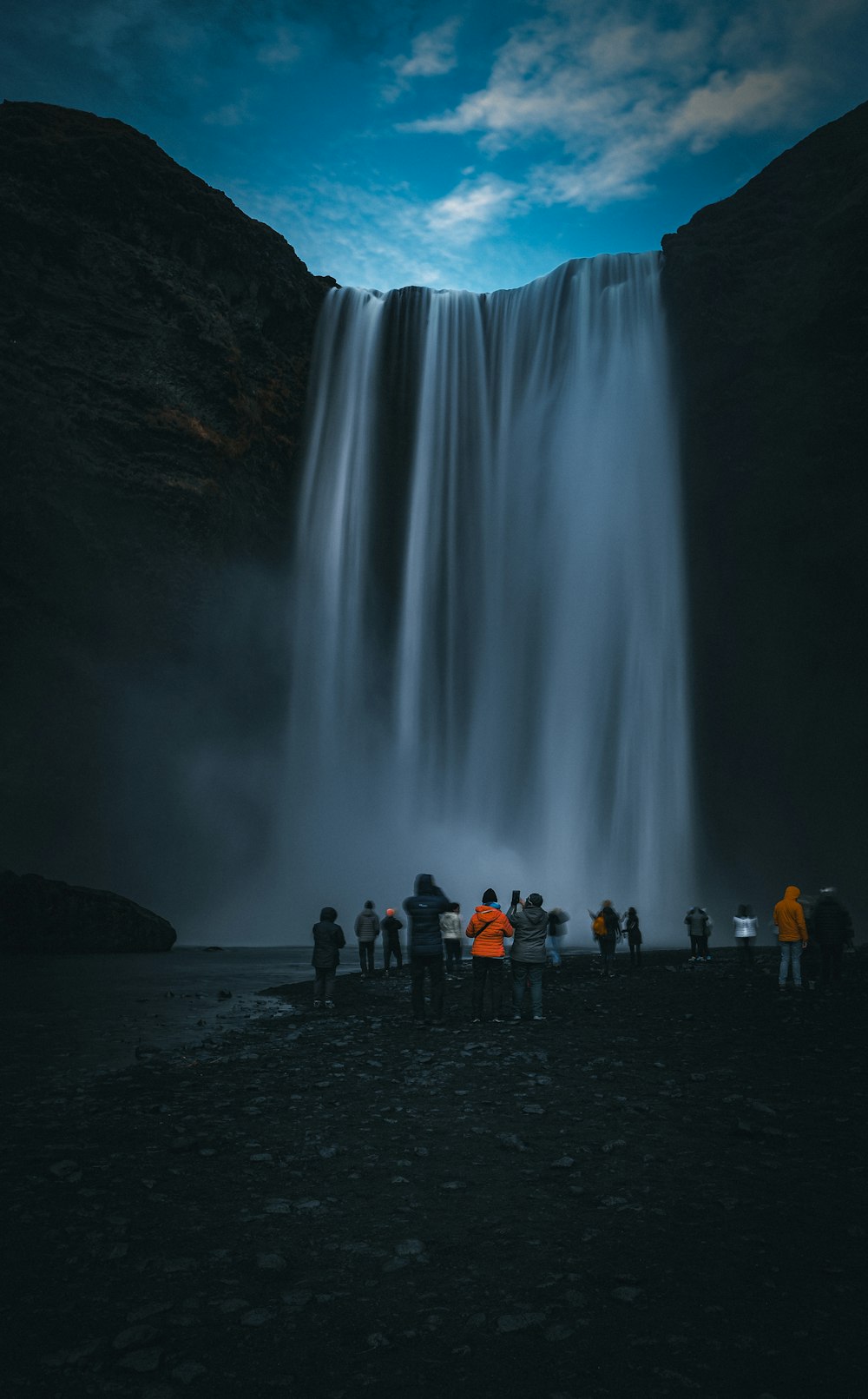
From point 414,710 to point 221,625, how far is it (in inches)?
406

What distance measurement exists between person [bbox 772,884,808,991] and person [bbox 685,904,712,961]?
5076 mm

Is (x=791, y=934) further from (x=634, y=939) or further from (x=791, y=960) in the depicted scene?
(x=634, y=939)

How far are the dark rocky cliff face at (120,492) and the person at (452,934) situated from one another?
18813 mm

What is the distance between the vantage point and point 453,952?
18.3 m

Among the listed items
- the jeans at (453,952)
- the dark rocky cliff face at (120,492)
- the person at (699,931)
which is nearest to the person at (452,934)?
the jeans at (453,952)

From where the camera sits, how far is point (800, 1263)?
12.4 feet

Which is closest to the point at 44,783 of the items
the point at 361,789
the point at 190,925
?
the point at 190,925

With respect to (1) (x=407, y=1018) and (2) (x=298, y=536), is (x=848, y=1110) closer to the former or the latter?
(1) (x=407, y=1018)

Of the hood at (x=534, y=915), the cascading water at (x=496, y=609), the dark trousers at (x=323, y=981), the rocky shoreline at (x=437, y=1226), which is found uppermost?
the cascading water at (x=496, y=609)

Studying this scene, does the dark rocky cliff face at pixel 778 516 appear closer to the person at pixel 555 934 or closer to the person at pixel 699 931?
the person at pixel 699 931

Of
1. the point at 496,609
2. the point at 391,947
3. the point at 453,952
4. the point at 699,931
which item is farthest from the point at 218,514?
the point at 699,931

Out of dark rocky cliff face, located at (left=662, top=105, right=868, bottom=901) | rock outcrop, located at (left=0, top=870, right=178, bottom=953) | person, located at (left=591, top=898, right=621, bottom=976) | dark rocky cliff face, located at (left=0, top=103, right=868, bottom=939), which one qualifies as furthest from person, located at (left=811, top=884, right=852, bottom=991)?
dark rocky cliff face, located at (left=662, top=105, right=868, bottom=901)

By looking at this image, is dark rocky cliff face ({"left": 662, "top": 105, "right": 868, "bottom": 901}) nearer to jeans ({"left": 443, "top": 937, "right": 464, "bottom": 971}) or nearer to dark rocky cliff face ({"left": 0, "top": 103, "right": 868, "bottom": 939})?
dark rocky cliff face ({"left": 0, "top": 103, "right": 868, "bottom": 939})

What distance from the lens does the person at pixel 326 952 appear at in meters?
12.5
